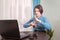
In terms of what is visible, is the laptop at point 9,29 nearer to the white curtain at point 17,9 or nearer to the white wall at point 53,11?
Answer: the white curtain at point 17,9

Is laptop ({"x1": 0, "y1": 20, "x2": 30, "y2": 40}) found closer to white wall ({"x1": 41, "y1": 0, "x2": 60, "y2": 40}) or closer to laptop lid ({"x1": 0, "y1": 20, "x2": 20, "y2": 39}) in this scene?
laptop lid ({"x1": 0, "y1": 20, "x2": 20, "y2": 39})

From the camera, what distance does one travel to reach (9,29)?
157cm

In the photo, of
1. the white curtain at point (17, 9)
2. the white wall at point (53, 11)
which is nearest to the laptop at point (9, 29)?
the white curtain at point (17, 9)

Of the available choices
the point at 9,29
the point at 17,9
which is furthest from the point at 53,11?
the point at 9,29

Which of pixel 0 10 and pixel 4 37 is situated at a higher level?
pixel 0 10

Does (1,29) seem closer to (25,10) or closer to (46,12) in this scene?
(25,10)

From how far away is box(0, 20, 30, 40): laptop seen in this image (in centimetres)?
154

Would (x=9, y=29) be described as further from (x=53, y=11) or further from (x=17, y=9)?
(x=53, y=11)

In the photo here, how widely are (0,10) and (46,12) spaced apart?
1.17 m

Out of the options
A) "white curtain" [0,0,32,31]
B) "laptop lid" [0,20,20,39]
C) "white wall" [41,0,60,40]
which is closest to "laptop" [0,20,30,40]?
"laptop lid" [0,20,20,39]

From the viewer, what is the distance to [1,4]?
3.31 meters

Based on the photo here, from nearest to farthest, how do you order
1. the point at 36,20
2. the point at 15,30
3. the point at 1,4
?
1. the point at 15,30
2. the point at 36,20
3. the point at 1,4

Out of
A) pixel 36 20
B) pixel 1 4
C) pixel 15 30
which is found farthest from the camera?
pixel 1 4

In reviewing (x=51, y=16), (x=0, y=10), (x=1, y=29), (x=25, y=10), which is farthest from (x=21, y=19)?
(x=1, y=29)
